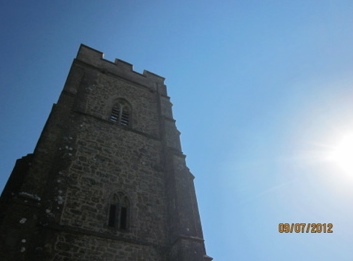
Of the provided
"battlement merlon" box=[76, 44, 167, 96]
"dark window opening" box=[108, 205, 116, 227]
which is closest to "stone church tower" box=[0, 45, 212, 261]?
"dark window opening" box=[108, 205, 116, 227]

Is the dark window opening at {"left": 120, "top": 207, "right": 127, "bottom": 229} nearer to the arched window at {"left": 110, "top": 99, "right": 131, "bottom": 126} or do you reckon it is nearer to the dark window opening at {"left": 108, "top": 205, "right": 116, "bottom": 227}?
the dark window opening at {"left": 108, "top": 205, "right": 116, "bottom": 227}

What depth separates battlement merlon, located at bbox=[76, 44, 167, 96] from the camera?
46.1ft

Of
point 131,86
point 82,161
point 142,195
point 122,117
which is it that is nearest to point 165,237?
point 142,195

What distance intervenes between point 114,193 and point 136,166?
1.63m

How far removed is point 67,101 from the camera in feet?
32.7

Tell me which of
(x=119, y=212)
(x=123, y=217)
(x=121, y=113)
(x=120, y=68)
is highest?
(x=120, y=68)

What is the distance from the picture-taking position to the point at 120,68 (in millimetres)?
14945

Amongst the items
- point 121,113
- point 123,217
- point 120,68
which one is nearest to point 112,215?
point 123,217

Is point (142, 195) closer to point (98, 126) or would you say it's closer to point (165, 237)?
point (165, 237)

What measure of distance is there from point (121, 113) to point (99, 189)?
461cm

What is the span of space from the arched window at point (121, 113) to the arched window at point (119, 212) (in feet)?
13.1

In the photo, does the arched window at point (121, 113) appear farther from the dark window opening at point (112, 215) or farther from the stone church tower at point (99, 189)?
the dark window opening at point (112, 215)

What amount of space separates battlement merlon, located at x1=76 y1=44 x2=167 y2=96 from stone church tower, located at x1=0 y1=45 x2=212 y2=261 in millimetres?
1498

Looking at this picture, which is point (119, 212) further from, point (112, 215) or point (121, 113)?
point (121, 113)
